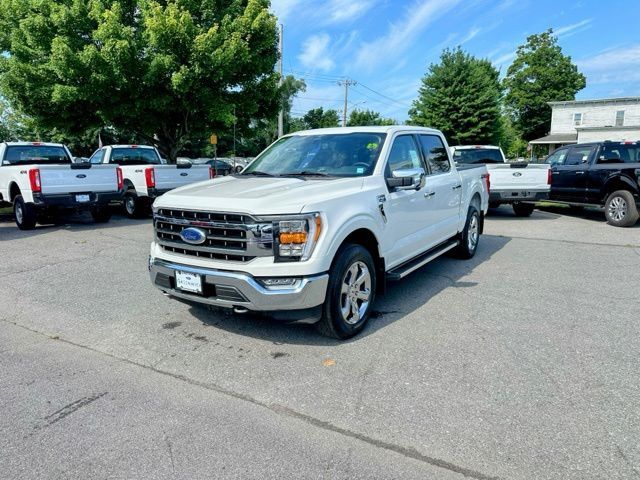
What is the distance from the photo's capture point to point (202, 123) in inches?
645

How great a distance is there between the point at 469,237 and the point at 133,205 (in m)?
8.90

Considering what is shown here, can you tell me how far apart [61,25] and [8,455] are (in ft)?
50.8

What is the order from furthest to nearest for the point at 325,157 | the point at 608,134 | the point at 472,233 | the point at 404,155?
the point at 608,134
the point at 472,233
the point at 404,155
the point at 325,157

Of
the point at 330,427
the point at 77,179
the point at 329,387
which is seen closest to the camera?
the point at 330,427

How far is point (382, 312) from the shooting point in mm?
4871

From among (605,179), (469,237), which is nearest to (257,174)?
(469,237)

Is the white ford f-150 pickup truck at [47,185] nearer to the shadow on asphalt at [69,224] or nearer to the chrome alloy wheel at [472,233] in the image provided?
the shadow on asphalt at [69,224]

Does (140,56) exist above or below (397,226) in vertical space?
above

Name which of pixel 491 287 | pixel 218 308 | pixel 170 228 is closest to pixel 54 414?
pixel 218 308

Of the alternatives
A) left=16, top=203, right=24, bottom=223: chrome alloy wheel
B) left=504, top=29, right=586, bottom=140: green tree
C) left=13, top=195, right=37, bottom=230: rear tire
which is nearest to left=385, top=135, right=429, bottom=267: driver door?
left=13, top=195, right=37, bottom=230: rear tire

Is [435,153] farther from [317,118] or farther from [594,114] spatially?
[317,118]

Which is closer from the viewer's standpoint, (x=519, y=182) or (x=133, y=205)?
(x=519, y=182)

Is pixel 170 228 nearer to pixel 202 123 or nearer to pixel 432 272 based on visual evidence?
pixel 432 272

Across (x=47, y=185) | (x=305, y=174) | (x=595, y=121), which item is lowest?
(x=47, y=185)
